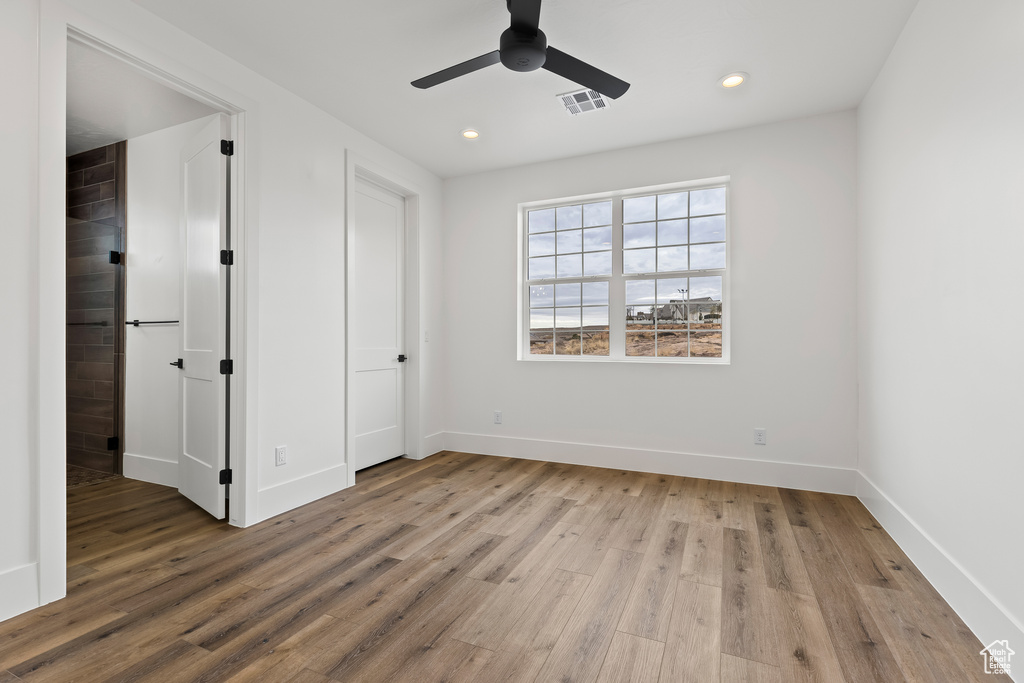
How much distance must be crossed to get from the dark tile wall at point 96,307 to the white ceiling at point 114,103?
0.84 ft

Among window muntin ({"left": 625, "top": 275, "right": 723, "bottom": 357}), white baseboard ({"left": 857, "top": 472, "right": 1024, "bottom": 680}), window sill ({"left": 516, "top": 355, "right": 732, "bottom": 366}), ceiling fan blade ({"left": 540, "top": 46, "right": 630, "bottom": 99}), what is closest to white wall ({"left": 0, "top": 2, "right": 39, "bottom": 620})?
ceiling fan blade ({"left": 540, "top": 46, "right": 630, "bottom": 99})

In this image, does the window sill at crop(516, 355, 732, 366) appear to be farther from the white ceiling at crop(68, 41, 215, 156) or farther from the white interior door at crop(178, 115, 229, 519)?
the white ceiling at crop(68, 41, 215, 156)

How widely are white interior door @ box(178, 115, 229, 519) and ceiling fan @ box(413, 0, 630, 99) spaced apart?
1.46 meters

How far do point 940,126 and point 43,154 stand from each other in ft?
12.3

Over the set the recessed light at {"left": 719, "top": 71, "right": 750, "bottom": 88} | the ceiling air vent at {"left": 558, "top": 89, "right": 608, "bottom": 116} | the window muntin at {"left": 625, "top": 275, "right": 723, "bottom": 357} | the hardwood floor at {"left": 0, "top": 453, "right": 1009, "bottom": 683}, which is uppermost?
the recessed light at {"left": 719, "top": 71, "right": 750, "bottom": 88}

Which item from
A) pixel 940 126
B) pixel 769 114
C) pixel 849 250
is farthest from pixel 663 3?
pixel 849 250

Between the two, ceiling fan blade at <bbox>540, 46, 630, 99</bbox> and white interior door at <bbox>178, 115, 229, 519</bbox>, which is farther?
white interior door at <bbox>178, 115, 229, 519</bbox>

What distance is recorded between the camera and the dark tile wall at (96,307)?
3.85m

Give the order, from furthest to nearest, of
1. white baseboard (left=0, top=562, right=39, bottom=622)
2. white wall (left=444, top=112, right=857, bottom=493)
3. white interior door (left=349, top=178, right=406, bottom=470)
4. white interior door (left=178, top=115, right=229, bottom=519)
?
white interior door (left=349, top=178, right=406, bottom=470)
white wall (left=444, top=112, right=857, bottom=493)
white interior door (left=178, top=115, right=229, bottom=519)
white baseboard (left=0, top=562, right=39, bottom=622)

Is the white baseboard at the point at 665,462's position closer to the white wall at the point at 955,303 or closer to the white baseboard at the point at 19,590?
the white wall at the point at 955,303

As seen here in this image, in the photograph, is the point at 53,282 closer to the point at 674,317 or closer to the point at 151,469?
the point at 151,469

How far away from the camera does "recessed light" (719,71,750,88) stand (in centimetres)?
293

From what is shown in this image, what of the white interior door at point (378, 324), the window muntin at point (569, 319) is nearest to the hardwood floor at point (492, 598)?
the white interior door at point (378, 324)

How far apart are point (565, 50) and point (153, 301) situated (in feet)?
11.2
